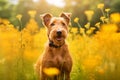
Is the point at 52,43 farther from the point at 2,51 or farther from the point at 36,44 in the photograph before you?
the point at 36,44

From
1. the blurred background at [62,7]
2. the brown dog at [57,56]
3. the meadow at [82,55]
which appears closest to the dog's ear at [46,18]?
the brown dog at [57,56]

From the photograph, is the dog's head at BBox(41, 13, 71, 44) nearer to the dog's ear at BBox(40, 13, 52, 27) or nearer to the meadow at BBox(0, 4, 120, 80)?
the dog's ear at BBox(40, 13, 52, 27)

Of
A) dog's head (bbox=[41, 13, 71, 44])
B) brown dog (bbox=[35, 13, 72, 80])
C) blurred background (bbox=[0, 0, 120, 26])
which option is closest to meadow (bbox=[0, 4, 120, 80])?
brown dog (bbox=[35, 13, 72, 80])

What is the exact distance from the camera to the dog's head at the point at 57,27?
745cm

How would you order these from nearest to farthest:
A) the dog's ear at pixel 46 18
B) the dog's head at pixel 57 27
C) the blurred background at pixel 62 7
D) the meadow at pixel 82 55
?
the meadow at pixel 82 55 < the dog's head at pixel 57 27 < the dog's ear at pixel 46 18 < the blurred background at pixel 62 7

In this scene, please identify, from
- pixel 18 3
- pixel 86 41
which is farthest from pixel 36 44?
pixel 18 3

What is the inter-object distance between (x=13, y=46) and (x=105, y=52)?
6.05 feet

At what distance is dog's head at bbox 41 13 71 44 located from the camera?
7.45 meters

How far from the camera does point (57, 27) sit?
25.0 ft

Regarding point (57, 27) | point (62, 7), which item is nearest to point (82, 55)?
point (57, 27)

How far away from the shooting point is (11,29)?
28.5ft

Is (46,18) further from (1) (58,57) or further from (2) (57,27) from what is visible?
(1) (58,57)

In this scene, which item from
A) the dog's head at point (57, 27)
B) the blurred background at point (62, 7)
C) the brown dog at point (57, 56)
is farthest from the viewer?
the blurred background at point (62, 7)

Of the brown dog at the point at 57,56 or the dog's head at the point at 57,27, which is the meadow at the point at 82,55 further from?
the dog's head at the point at 57,27
